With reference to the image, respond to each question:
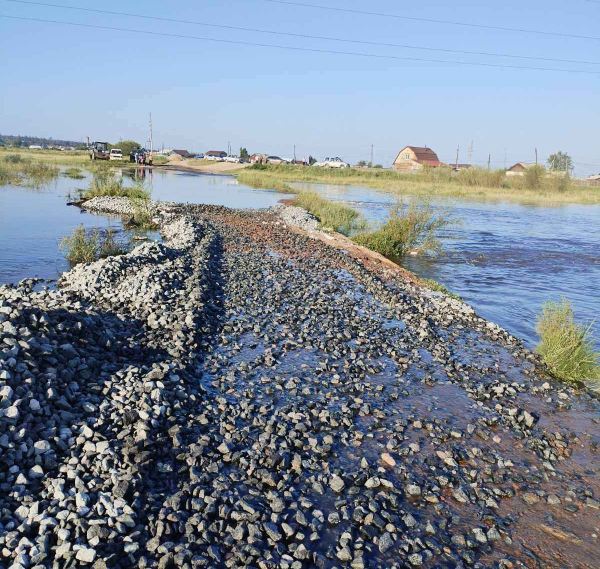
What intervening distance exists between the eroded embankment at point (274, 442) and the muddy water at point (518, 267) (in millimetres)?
4536

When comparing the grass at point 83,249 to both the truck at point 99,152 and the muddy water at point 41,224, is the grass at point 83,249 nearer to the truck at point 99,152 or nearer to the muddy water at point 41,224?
the muddy water at point 41,224

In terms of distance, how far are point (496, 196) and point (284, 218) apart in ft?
162

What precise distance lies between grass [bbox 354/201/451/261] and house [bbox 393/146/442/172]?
101 metres

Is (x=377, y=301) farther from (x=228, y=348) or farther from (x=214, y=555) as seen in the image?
(x=214, y=555)

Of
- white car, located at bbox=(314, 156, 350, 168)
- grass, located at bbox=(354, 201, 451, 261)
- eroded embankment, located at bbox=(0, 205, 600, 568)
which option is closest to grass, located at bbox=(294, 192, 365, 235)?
grass, located at bbox=(354, 201, 451, 261)

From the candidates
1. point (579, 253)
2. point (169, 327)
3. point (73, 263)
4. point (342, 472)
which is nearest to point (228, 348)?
Result: point (169, 327)

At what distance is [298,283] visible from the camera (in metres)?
14.5

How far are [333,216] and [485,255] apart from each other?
9.27 metres

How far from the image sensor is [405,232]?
22578 mm

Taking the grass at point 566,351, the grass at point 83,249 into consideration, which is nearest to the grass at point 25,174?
the grass at point 83,249

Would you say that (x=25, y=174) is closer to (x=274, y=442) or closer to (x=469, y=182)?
(x=274, y=442)

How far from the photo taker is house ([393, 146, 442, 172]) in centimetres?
12075

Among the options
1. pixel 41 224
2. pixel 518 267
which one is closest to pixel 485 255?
pixel 518 267

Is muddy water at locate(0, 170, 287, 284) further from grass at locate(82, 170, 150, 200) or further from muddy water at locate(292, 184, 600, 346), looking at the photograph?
muddy water at locate(292, 184, 600, 346)
